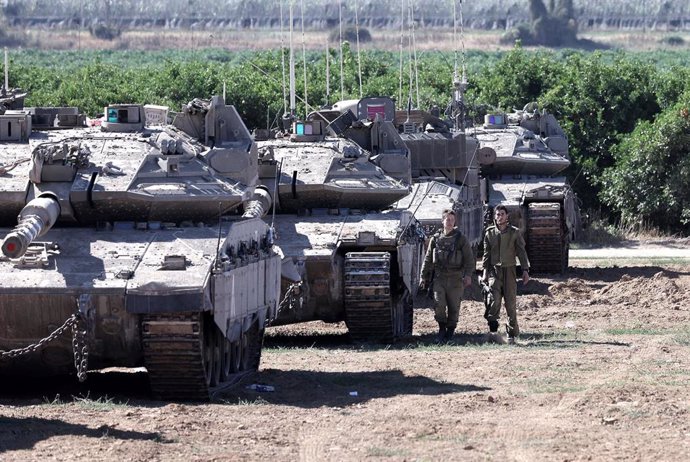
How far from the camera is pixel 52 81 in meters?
44.1

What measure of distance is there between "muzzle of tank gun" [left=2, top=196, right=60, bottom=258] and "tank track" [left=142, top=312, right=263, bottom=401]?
3.77ft

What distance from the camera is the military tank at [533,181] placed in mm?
29609

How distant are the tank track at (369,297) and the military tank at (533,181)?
32.8 feet

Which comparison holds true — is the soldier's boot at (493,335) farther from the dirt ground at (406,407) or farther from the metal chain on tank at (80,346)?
the metal chain on tank at (80,346)

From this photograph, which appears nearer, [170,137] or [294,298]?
[170,137]

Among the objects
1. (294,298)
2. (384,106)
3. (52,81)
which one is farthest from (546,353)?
(52,81)

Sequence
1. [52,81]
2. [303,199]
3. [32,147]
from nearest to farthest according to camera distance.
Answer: [32,147], [303,199], [52,81]

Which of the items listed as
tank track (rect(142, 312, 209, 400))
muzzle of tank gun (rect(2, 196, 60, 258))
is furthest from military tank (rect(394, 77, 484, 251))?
tank track (rect(142, 312, 209, 400))

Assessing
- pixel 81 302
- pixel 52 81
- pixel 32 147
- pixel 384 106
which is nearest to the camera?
pixel 81 302

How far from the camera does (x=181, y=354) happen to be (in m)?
14.5

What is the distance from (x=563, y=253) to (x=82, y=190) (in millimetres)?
15000

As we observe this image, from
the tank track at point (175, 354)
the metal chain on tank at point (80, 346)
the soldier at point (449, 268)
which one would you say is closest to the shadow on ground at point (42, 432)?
the metal chain on tank at point (80, 346)

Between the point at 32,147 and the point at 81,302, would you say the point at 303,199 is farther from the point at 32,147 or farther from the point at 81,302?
the point at 81,302

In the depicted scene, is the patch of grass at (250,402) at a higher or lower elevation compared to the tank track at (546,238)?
higher
